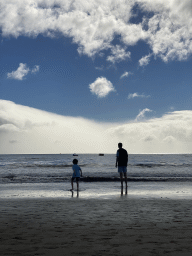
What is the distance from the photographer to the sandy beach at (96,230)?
4.13m

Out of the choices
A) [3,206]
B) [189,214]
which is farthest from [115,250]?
[3,206]

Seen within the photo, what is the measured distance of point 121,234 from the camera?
5090 millimetres

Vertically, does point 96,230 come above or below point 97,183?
above

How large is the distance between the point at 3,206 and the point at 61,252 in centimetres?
538

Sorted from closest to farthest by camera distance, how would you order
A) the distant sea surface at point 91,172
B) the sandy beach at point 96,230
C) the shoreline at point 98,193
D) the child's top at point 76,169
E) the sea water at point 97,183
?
the sandy beach at point 96,230 → the shoreline at point 98,193 → the sea water at point 97,183 → the child's top at point 76,169 → the distant sea surface at point 91,172

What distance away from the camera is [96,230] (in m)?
5.41

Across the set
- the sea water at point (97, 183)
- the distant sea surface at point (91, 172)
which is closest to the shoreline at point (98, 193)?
the sea water at point (97, 183)

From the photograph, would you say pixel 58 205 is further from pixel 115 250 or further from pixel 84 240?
pixel 115 250

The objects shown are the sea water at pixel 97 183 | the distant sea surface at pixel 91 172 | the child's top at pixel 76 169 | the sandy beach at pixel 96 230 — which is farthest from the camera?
the distant sea surface at pixel 91 172

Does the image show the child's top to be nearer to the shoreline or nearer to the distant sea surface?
the shoreline

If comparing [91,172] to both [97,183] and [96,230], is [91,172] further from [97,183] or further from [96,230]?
[96,230]

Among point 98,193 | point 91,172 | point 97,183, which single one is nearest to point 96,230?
point 98,193

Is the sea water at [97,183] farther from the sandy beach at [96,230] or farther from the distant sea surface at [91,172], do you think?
the sandy beach at [96,230]

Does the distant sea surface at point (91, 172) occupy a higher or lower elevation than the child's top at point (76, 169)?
lower
